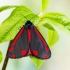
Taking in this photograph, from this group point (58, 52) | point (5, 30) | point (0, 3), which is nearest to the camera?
point (5, 30)

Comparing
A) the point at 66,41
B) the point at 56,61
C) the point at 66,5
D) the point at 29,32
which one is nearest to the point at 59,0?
the point at 66,5

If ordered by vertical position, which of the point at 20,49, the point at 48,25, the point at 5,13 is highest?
the point at 5,13

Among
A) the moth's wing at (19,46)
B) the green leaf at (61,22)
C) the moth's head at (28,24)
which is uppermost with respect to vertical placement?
the moth's head at (28,24)

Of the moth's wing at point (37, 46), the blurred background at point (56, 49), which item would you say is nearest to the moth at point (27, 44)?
the moth's wing at point (37, 46)

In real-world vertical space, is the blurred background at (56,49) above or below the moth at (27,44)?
above

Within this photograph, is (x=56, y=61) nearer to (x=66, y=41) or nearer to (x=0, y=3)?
(x=66, y=41)

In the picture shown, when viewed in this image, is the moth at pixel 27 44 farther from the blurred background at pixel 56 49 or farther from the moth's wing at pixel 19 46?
the blurred background at pixel 56 49

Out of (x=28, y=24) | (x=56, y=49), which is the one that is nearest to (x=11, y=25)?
(x=28, y=24)
